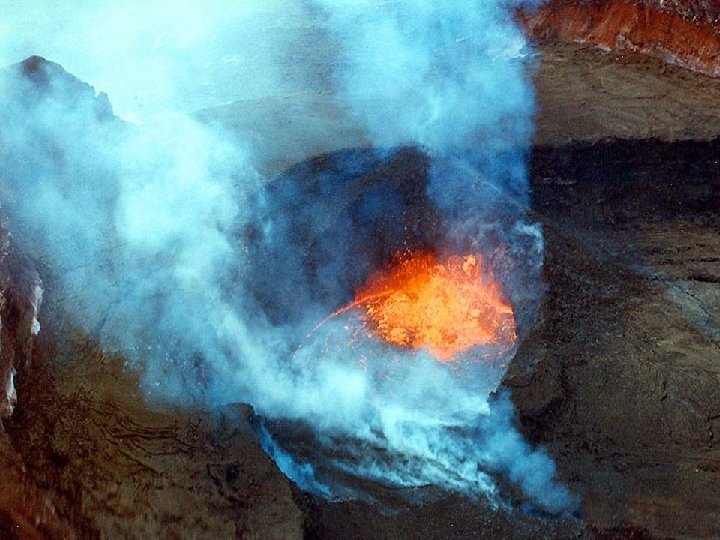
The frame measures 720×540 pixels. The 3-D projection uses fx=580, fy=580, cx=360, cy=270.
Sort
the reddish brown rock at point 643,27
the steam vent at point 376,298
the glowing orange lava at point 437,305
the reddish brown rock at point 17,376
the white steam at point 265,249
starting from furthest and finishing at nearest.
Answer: the reddish brown rock at point 643,27 → the glowing orange lava at point 437,305 → the white steam at point 265,249 → the steam vent at point 376,298 → the reddish brown rock at point 17,376

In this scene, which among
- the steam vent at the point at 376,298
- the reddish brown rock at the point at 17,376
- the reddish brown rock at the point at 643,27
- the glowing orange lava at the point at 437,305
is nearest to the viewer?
the reddish brown rock at the point at 17,376

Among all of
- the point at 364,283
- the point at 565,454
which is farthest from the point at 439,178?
the point at 565,454

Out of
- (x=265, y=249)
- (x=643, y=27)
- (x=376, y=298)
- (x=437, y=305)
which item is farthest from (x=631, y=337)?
(x=643, y=27)

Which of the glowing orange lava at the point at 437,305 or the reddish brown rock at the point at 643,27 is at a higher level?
the reddish brown rock at the point at 643,27

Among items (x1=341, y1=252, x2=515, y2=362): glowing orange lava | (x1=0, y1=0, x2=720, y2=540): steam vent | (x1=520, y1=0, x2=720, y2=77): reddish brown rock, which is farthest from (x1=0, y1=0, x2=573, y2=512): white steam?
(x1=520, y1=0, x2=720, y2=77): reddish brown rock

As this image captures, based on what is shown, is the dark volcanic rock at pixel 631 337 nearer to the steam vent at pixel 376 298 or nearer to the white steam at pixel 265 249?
the steam vent at pixel 376 298

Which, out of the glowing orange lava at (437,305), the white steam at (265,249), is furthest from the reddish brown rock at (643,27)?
the glowing orange lava at (437,305)

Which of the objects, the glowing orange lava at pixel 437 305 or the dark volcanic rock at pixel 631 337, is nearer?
the dark volcanic rock at pixel 631 337

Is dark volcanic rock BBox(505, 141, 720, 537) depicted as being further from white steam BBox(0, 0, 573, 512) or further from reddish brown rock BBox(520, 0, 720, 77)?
reddish brown rock BBox(520, 0, 720, 77)
